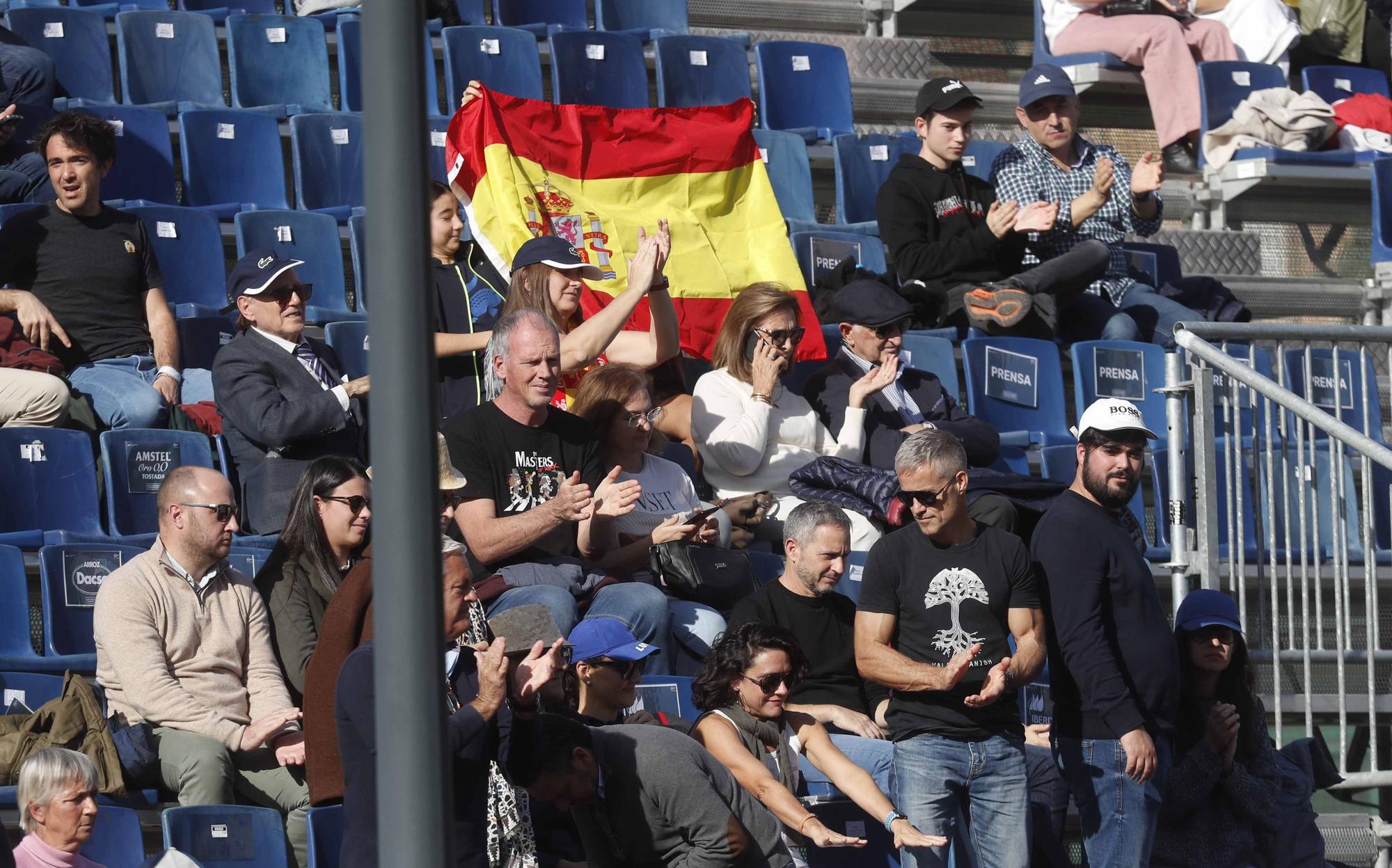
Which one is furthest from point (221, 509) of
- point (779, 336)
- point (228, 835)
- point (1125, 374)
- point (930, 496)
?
point (1125, 374)

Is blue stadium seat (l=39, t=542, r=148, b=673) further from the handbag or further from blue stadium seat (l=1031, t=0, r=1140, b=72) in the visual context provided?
blue stadium seat (l=1031, t=0, r=1140, b=72)

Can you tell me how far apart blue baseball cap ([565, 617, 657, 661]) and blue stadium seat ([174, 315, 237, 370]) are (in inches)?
94.4

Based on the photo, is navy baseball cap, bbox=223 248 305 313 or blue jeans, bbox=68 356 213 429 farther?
blue jeans, bbox=68 356 213 429

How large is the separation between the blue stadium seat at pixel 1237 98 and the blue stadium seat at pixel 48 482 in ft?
18.7

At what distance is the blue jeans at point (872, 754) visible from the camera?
5.61 metres

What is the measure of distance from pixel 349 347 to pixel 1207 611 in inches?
121

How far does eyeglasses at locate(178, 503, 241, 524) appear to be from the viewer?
210 inches

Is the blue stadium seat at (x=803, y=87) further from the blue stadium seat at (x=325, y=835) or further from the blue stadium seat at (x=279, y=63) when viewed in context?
the blue stadium seat at (x=325, y=835)

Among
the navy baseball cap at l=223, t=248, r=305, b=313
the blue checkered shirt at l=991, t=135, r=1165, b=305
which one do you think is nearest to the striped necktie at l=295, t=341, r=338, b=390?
the navy baseball cap at l=223, t=248, r=305, b=313

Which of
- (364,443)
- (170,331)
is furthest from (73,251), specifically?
(364,443)

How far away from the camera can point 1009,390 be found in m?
7.64

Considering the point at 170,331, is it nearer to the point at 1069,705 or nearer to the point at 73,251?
the point at 73,251

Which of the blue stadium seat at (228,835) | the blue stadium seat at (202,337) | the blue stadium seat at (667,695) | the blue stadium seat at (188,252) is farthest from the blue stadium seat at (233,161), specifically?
the blue stadium seat at (228,835)

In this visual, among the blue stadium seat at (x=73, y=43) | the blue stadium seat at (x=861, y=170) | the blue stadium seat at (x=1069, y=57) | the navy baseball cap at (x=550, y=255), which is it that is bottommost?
the navy baseball cap at (x=550, y=255)
